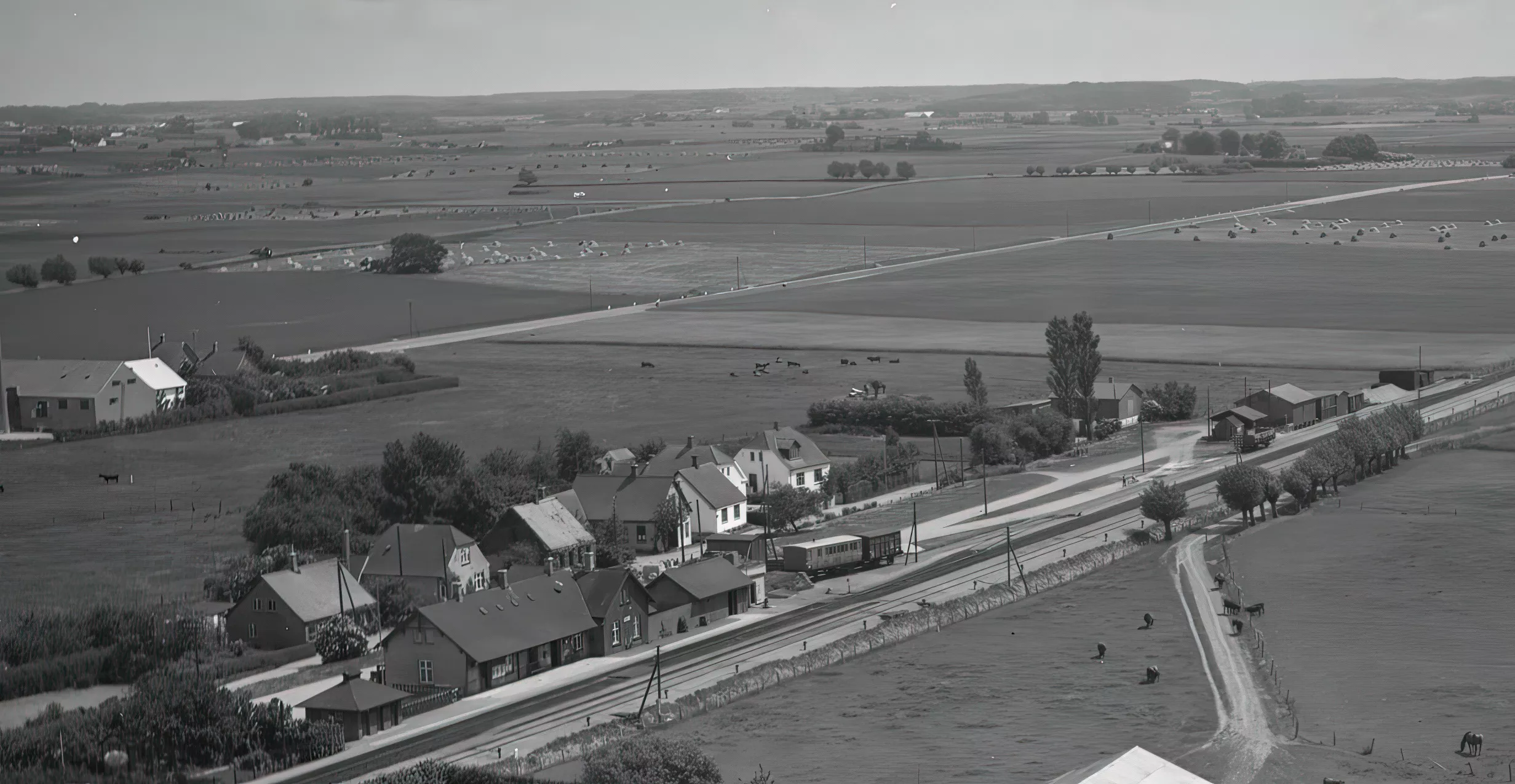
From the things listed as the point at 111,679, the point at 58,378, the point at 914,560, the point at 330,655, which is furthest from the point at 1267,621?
the point at 58,378

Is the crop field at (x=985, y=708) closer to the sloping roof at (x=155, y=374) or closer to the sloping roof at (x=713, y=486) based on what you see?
the sloping roof at (x=713, y=486)

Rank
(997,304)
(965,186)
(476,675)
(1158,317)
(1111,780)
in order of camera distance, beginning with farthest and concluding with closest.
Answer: (965,186), (997,304), (1158,317), (476,675), (1111,780)

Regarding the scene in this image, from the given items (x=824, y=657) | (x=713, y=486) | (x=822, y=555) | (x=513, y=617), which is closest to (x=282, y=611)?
(x=513, y=617)

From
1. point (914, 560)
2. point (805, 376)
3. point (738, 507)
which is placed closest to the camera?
point (914, 560)

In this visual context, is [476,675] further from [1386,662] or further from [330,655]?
[1386,662]

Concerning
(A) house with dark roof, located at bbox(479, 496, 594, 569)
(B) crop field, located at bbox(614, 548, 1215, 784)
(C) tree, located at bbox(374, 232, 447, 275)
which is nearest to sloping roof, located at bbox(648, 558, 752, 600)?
(A) house with dark roof, located at bbox(479, 496, 594, 569)

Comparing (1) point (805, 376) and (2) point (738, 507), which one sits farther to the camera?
(1) point (805, 376)
